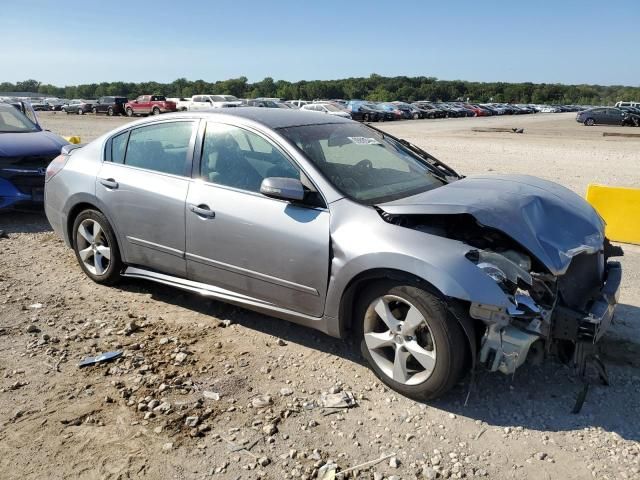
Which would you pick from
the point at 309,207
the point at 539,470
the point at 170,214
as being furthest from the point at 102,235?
the point at 539,470

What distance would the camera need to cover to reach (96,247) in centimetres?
511

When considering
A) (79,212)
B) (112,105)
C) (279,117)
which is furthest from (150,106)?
(279,117)

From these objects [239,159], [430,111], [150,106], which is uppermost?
[430,111]

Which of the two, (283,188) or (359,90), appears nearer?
(283,188)

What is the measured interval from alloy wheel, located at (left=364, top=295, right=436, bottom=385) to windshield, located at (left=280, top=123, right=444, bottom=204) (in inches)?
29.1

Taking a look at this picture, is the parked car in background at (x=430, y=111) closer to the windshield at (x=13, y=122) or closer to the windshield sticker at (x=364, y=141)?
the windshield at (x=13, y=122)

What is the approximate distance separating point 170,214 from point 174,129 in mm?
756

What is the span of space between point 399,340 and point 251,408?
3.18 ft

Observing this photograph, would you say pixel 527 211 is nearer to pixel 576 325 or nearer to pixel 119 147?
pixel 576 325

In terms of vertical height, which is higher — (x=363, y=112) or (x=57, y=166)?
(x=363, y=112)

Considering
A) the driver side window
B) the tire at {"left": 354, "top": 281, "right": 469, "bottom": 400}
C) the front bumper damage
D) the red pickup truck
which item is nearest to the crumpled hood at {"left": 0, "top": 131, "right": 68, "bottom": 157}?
the driver side window

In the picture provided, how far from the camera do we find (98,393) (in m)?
3.48

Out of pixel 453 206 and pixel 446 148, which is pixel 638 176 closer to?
pixel 446 148

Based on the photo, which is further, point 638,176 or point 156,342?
point 638,176
